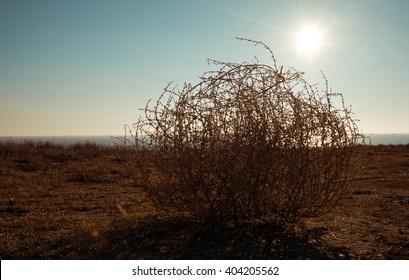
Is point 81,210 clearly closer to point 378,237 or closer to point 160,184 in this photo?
point 160,184

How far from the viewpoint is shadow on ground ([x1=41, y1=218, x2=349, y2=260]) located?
191 inches

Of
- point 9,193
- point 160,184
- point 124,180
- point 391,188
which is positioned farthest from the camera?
point 124,180

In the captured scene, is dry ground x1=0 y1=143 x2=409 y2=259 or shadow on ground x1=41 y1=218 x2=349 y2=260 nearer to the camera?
shadow on ground x1=41 y1=218 x2=349 y2=260

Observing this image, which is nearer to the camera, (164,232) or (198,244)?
(198,244)

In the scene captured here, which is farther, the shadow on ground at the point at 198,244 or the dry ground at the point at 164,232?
the dry ground at the point at 164,232

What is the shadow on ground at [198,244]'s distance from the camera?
4841 millimetres

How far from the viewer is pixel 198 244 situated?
16.9ft

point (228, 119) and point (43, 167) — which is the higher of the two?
point (228, 119)

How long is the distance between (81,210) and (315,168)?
15.5 ft

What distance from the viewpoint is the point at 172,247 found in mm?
5105
